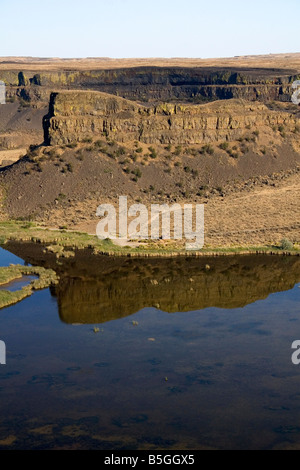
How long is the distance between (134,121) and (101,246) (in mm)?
25645

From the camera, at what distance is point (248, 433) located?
90.7 feet

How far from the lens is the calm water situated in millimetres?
27906

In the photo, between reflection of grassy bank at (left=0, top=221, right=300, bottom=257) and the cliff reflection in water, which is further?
reflection of grassy bank at (left=0, top=221, right=300, bottom=257)

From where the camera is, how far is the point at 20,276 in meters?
50.6

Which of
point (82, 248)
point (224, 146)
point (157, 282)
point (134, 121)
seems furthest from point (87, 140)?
point (157, 282)

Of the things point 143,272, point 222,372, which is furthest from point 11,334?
point 143,272

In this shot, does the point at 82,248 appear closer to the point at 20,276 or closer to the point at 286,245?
the point at 20,276

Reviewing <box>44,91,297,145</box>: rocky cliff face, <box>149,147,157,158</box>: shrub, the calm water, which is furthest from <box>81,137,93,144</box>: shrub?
the calm water

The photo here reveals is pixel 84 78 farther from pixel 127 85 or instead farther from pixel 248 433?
pixel 248 433

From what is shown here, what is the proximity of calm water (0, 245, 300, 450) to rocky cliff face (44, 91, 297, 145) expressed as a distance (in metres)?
29.5

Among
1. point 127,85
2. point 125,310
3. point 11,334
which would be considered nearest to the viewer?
point 11,334

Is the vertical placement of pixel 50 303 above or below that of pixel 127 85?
below

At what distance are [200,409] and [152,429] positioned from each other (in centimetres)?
271

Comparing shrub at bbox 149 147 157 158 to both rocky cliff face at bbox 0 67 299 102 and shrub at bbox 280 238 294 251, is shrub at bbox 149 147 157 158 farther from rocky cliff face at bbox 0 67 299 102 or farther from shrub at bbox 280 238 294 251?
rocky cliff face at bbox 0 67 299 102
